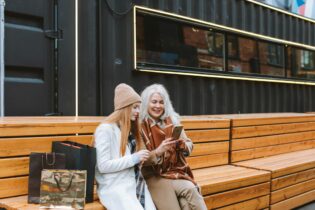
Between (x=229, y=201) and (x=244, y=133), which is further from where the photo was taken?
(x=244, y=133)

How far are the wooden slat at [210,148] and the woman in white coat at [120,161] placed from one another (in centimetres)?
168

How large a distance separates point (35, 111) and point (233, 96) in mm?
3793

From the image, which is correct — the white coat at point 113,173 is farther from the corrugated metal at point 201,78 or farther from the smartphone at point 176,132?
the corrugated metal at point 201,78

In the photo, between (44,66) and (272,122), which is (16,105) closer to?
(44,66)

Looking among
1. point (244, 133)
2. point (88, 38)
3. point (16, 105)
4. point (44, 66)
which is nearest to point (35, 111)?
point (16, 105)

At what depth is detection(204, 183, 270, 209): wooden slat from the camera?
435 centimetres

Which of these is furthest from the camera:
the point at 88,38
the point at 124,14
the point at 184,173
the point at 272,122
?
the point at 272,122

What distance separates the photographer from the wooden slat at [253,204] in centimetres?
463

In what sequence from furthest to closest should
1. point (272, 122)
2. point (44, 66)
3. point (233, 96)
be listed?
point (233, 96), point (272, 122), point (44, 66)

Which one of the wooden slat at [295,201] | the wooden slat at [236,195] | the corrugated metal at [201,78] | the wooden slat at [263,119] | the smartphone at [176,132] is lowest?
the wooden slat at [295,201]

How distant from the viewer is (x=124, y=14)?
18.6 feet

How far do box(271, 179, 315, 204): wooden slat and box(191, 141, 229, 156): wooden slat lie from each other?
0.82 meters

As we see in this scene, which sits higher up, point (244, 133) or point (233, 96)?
point (233, 96)

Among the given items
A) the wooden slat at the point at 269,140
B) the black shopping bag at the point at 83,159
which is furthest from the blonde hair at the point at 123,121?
the wooden slat at the point at 269,140
